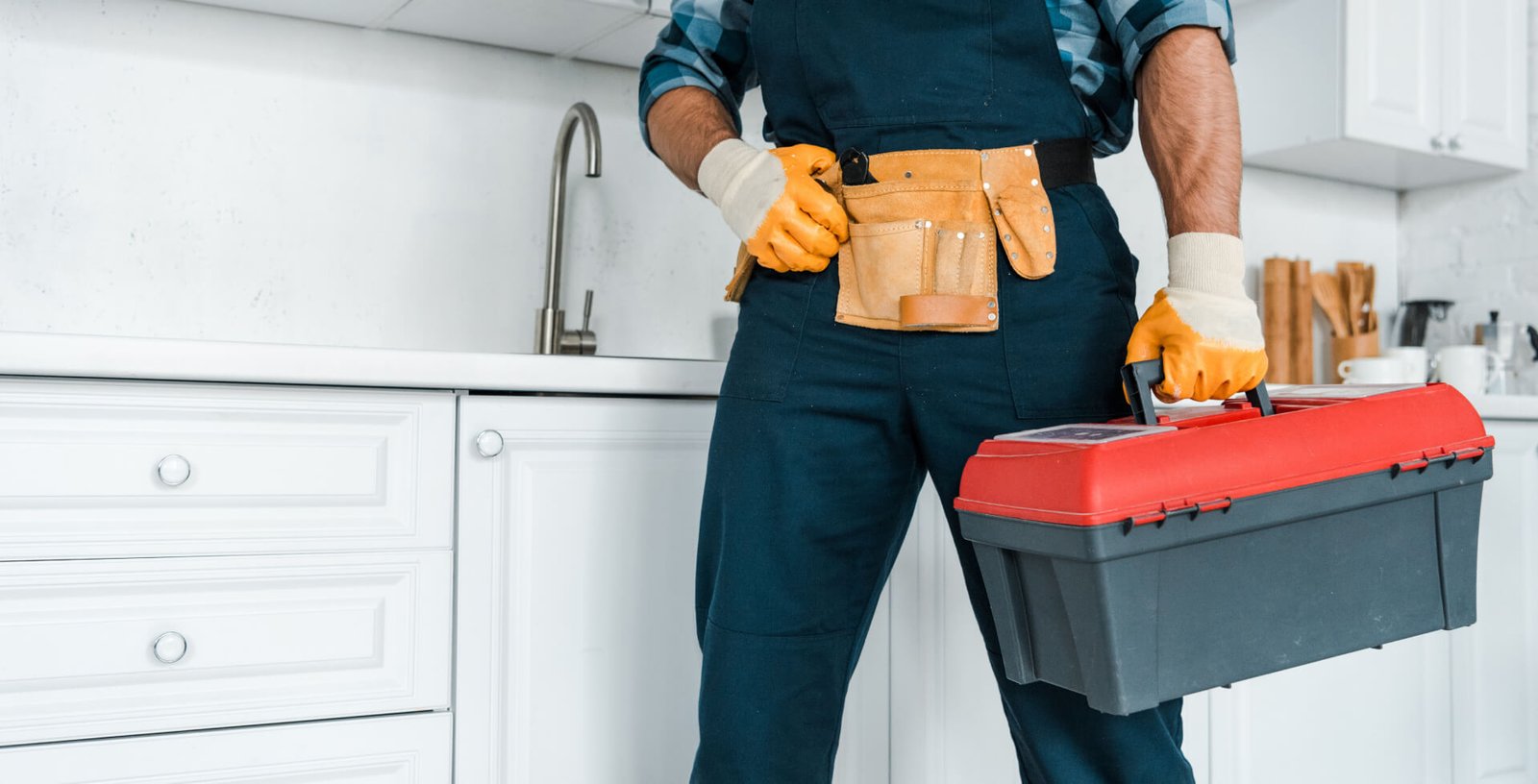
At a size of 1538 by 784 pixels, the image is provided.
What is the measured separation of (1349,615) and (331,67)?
1.51 meters

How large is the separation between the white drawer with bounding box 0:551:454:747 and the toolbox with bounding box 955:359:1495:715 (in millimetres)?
637

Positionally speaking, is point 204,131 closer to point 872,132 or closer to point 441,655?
point 441,655

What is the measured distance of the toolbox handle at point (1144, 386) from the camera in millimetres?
815

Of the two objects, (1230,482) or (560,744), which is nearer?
(1230,482)

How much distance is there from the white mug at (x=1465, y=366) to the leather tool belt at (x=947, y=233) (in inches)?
71.6

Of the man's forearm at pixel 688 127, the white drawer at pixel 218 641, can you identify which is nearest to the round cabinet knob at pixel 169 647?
the white drawer at pixel 218 641

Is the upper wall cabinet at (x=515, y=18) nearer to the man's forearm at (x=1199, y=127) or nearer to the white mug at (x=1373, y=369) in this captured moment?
the man's forearm at (x=1199, y=127)

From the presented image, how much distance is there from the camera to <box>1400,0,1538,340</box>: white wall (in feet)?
8.02

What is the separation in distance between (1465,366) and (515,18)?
201 cm

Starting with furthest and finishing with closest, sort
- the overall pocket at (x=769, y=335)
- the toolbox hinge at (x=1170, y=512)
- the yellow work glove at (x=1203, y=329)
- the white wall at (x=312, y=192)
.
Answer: the white wall at (x=312, y=192) < the overall pocket at (x=769, y=335) < the yellow work glove at (x=1203, y=329) < the toolbox hinge at (x=1170, y=512)

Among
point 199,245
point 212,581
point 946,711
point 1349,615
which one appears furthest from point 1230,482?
point 199,245

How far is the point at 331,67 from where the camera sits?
1.64 metres

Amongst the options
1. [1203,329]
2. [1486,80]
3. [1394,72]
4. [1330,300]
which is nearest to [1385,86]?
[1394,72]

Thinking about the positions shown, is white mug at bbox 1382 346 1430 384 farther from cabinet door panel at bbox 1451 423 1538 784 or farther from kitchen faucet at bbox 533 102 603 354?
kitchen faucet at bbox 533 102 603 354
